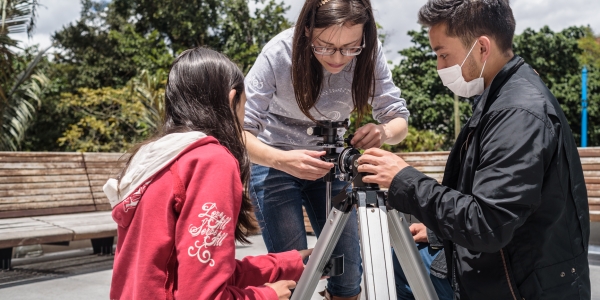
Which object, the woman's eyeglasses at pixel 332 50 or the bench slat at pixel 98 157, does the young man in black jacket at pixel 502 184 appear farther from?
the bench slat at pixel 98 157

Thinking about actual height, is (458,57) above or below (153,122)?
above

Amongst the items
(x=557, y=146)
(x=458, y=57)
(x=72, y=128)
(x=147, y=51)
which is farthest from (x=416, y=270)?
(x=147, y=51)

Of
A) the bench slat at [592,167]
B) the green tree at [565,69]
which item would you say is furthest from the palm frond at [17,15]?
the green tree at [565,69]

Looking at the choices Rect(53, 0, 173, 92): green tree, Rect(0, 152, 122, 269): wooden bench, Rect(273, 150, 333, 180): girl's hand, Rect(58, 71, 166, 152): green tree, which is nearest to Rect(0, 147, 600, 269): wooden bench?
Rect(0, 152, 122, 269): wooden bench

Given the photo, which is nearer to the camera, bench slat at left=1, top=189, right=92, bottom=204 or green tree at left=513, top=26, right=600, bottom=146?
bench slat at left=1, top=189, right=92, bottom=204

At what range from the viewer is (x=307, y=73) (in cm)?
228

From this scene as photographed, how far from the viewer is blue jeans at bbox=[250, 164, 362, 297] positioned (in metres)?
2.33

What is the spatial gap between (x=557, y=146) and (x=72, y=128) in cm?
1576

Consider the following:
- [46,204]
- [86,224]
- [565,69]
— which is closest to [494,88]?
[86,224]

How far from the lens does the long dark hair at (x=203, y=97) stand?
1.67 metres

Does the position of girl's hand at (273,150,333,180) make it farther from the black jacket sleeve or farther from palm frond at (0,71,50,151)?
palm frond at (0,71,50,151)

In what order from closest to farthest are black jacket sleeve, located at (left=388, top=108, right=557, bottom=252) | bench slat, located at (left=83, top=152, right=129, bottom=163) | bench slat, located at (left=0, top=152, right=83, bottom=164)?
black jacket sleeve, located at (left=388, top=108, right=557, bottom=252), bench slat, located at (left=0, top=152, right=83, bottom=164), bench slat, located at (left=83, top=152, right=129, bottom=163)

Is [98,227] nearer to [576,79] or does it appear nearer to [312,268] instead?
[312,268]

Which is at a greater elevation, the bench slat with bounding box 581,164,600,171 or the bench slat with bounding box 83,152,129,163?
the bench slat with bounding box 83,152,129,163
